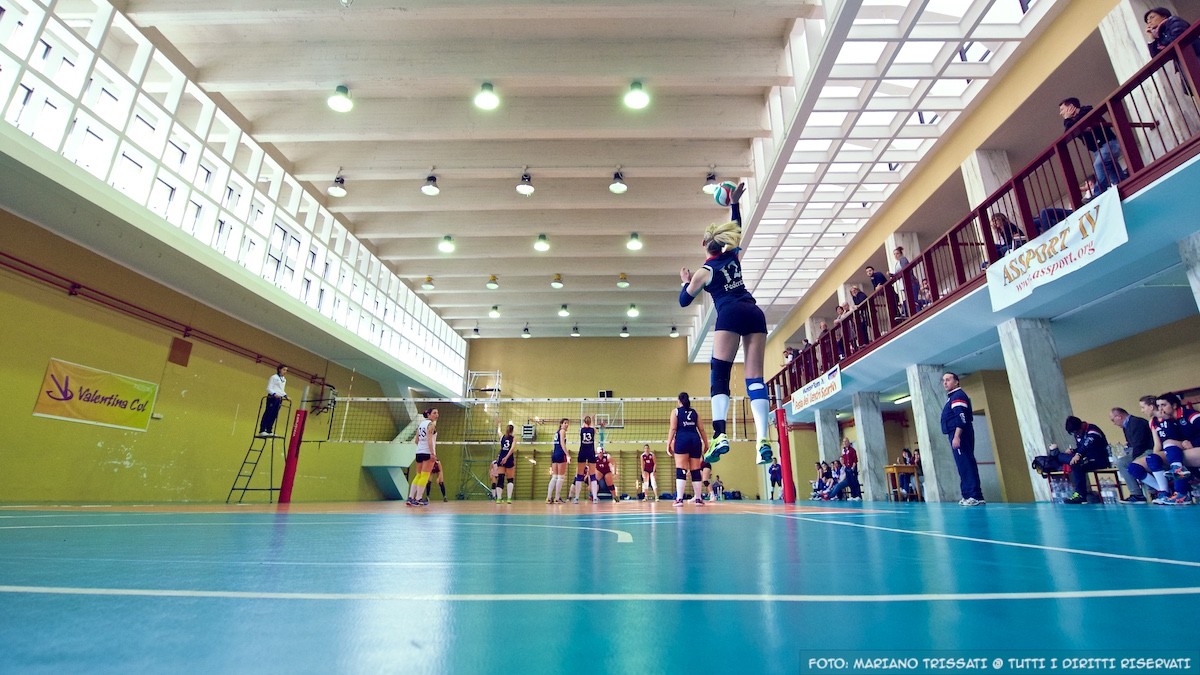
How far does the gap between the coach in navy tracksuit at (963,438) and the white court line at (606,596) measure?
6827 millimetres

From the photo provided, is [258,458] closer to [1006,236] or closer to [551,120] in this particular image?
[551,120]

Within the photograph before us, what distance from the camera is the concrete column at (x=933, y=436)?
1020cm

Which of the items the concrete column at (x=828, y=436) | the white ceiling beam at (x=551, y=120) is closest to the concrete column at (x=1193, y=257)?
the white ceiling beam at (x=551, y=120)

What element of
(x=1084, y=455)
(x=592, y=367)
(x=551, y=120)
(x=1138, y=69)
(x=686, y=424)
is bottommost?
(x=1084, y=455)

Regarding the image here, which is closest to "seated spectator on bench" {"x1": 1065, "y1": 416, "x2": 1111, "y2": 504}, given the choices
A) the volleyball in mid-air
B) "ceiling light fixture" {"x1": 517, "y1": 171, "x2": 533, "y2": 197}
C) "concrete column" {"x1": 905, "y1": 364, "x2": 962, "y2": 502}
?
"concrete column" {"x1": 905, "y1": 364, "x2": 962, "y2": 502}

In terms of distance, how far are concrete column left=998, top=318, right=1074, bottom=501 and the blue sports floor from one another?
7.07 m

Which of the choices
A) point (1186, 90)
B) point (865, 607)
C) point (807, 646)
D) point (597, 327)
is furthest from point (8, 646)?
point (597, 327)

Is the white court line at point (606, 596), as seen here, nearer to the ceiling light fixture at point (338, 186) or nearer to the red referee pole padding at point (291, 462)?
the red referee pole padding at point (291, 462)

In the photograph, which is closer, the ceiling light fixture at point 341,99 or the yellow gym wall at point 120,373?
the yellow gym wall at point 120,373

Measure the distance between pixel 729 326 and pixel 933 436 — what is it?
8847 mm

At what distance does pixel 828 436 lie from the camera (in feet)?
51.5

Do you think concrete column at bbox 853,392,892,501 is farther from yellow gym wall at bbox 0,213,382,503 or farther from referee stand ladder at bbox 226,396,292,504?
yellow gym wall at bbox 0,213,382,503

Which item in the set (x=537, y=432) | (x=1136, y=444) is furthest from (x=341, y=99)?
(x=537, y=432)

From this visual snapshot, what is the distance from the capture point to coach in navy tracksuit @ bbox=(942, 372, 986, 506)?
6.93 metres
